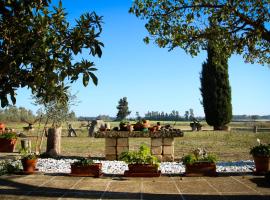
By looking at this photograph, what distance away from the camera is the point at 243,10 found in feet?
36.0

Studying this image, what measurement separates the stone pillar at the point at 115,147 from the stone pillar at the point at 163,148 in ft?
3.70

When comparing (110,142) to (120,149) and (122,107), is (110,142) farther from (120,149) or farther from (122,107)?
(122,107)

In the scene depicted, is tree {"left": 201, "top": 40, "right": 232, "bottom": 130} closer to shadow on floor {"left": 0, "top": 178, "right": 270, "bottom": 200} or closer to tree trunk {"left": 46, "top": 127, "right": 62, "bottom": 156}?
tree trunk {"left": 46, "top": 127, "right": 62, "bottom": 156}

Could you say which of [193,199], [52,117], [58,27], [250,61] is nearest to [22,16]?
[58,27]

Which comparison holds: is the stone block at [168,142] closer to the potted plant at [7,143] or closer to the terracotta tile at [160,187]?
the terracotta tile at [160,187]

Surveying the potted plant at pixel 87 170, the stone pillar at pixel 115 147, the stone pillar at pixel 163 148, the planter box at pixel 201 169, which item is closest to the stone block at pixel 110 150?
the stone pillar at pixel 115 147

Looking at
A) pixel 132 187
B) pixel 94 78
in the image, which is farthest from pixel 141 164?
pixel 94 78

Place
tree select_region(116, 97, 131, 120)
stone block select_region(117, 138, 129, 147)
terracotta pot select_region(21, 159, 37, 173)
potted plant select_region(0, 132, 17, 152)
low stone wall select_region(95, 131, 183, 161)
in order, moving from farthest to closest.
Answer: tree select_region(116, 97, 131, 120), potted plant select_region(0, 132, 17, 152), stone block select_region(117, 138, 129, 147), low stone wall select_region(95, 131, 183, 161), terracotta pot select_region(21, 159, 37, 173)

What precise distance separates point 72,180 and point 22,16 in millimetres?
5609

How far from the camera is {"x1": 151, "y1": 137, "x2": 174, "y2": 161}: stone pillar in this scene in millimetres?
15445

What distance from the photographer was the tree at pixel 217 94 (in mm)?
40125

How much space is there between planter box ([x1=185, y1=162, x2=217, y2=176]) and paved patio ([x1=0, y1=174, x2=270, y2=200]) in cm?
34

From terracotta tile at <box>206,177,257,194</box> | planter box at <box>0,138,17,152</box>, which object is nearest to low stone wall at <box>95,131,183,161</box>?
terracotta tile at <box>206,177,257,194</box>

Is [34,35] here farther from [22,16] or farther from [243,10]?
[243,10]
